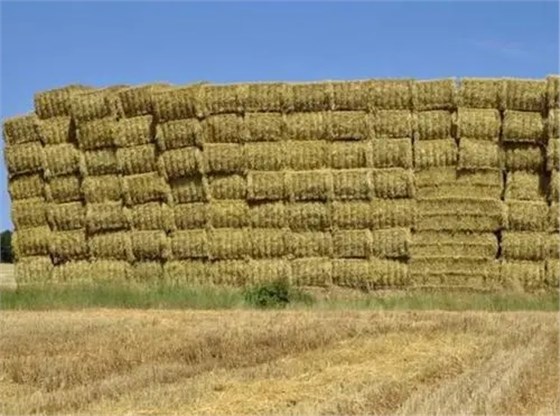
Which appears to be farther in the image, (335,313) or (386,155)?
(386,155)

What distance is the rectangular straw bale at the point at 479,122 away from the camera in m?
21.7

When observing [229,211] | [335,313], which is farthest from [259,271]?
[335,313]

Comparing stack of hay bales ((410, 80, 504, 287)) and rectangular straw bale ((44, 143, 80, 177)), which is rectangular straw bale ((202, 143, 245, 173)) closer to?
rectangular straw bale ((44, 143, 80, 177))

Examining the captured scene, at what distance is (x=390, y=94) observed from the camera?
2181 cm

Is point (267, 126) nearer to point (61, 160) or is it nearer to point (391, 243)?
point (391, 243)

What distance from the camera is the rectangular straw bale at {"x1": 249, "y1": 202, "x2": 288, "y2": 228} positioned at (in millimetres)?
22375

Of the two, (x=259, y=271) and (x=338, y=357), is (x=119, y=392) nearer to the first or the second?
(x=338, y=357)

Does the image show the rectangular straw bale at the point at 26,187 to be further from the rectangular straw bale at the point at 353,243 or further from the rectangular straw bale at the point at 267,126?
the rectangular straw bale at the point at 353,243

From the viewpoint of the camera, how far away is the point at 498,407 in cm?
860

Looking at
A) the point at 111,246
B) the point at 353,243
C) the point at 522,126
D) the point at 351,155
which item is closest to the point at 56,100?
the point at 111,246

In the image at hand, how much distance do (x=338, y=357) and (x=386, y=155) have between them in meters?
10.5

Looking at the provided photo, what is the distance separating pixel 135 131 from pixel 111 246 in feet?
7.70

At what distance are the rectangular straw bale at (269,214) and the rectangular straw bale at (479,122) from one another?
3599 mm

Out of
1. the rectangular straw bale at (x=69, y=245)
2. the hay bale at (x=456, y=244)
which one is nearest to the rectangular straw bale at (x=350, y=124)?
the hay bale at (x=456, y=244)
